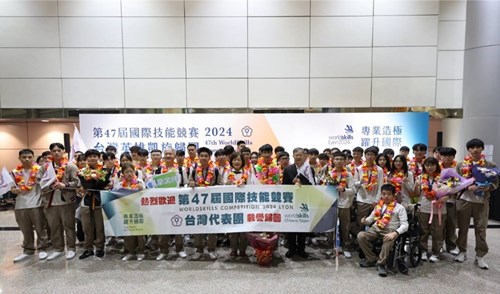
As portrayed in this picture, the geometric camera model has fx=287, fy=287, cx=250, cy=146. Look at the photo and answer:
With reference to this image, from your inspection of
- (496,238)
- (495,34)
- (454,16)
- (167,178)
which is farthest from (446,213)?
(454,16)

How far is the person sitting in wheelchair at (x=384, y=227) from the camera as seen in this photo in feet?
11.8

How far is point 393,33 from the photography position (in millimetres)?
6957

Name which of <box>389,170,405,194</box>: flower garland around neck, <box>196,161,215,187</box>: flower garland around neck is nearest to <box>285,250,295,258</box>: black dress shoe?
<box>196,161,215,187</box>: flower garland around neck

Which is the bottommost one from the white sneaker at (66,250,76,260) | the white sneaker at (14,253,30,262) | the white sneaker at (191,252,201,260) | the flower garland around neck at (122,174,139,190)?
the white sneaker at (14,253,30,262)

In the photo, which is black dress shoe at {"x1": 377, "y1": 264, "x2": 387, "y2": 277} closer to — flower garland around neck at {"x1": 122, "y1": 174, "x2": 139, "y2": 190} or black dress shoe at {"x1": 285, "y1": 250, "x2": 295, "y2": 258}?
black dress shoe at {"x1": 285, "y1": 250, "x2": 295, "y2": 258}

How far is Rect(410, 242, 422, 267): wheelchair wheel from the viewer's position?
12.5 ft

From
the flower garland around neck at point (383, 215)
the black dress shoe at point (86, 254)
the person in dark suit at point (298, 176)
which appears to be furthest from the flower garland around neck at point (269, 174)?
the black dress shoe at point (86, 254)

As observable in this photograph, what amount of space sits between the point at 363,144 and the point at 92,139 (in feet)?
20.9

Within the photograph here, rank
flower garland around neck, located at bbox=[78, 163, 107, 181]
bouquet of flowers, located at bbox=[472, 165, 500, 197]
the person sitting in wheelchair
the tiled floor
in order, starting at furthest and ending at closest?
flower garland around neck, located at bbox=[78, 163, 107, 181] → bouquet of flowers, located at bbox=[472, 165, 500, 197] → the person sitting in wheelchair → the tiled floor

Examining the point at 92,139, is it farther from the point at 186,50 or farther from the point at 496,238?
the point at 496,238

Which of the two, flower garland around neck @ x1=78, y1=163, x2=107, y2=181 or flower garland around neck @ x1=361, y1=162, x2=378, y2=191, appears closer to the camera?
flower garland around neck @ x1=78, y1=163, x2=107, y2=181

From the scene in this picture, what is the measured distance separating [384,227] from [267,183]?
1651mm

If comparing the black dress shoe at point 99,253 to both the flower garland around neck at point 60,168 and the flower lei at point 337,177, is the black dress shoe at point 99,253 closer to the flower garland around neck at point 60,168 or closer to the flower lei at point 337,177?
the flower garland around neck at point 60,168

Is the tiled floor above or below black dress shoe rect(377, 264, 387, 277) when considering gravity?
below
